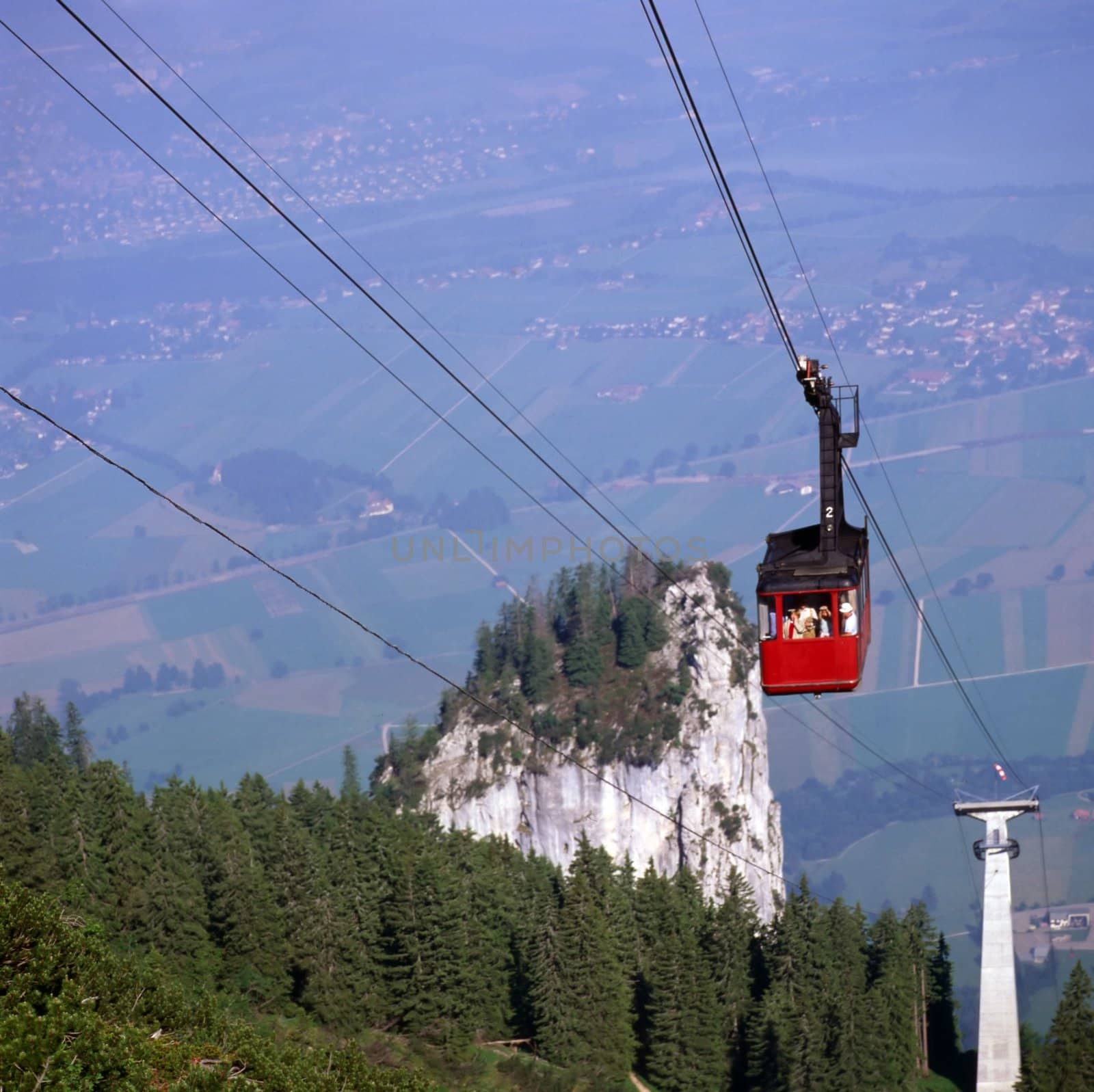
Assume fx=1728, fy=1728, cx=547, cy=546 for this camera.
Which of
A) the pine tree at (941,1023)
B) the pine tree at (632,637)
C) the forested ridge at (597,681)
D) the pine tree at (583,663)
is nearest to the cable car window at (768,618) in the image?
the pine tree at (941,1023)

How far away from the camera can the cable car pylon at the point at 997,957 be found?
8394cm

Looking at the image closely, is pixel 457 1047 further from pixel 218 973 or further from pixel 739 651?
pixel 739 651

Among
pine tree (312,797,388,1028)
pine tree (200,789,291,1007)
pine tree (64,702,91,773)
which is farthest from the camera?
pine tree (64,702,91,773)

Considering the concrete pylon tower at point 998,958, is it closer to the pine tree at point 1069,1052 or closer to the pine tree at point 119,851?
the pine tree at point 1069,1052

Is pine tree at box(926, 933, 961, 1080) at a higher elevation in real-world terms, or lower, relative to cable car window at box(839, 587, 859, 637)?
lower

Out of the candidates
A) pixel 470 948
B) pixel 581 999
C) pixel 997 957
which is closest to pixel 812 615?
pixel 581 999

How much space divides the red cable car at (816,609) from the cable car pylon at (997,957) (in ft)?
148

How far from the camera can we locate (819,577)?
131 ft

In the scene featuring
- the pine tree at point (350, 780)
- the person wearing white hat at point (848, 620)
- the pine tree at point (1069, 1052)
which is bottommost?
the pine tree at point (1069, 1052)

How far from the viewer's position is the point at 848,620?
1576 inches

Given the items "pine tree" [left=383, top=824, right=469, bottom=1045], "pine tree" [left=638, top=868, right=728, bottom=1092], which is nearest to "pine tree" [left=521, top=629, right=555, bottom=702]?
"pine tree" [left=638, top=868, right=728, bottom=1092]

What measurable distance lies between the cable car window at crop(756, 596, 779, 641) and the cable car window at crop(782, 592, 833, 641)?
0.23 m

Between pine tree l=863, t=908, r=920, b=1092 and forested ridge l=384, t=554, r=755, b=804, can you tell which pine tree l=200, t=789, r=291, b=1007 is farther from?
forested ridge l=384, t=554, r=755, b=804

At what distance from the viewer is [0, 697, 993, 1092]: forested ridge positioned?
A: 73.1m
